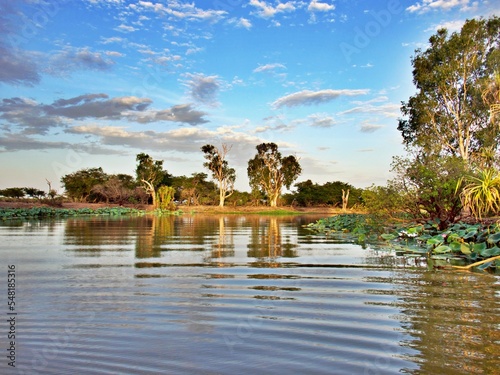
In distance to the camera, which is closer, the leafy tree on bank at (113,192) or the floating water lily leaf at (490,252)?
the floating water lily leaf at (490,252)

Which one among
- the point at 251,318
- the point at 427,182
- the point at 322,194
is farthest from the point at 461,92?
the point at 322,194

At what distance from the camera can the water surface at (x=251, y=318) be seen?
328cm

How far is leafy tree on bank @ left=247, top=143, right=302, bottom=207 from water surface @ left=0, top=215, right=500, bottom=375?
169 ft

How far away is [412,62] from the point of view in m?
27.3

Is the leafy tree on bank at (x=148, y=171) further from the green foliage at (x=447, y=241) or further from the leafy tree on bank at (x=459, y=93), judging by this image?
the green foliage at (x=447, y=241)

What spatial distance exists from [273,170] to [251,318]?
5619 centimetres

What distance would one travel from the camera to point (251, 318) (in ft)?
14.9

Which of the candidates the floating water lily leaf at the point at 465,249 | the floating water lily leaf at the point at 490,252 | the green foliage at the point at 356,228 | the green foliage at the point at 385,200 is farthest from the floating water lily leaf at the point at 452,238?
the green foliage at the point at 385,200

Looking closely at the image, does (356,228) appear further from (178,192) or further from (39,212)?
(178,192)

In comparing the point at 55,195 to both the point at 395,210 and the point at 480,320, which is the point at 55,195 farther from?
the point at 480,320

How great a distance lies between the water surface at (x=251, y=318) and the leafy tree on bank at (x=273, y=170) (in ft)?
169

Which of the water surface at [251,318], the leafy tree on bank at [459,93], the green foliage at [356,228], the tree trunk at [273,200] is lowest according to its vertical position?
the water surface at [251,318]

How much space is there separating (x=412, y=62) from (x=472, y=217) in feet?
58.5

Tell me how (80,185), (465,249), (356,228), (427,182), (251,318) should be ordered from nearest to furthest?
(251,318), (465,249), (427,182), (356,228), (80,185)
